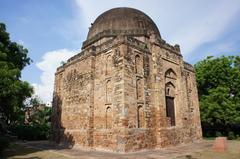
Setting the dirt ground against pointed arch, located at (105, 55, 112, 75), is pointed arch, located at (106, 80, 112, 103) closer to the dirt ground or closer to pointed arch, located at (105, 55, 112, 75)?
pointed arch, located at (105, 55, 112, 75)

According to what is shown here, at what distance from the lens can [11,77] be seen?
10281 mm

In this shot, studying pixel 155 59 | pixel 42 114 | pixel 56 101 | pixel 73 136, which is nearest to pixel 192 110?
pixel 155 59

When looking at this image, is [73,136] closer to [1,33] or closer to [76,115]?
[76,115]

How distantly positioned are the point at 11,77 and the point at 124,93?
629 centimetres

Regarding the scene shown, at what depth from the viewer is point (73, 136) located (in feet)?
51.4

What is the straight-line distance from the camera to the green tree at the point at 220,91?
72.3ft

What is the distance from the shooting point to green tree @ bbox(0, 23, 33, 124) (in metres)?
10.0

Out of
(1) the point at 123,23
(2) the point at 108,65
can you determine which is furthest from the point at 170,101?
(1) the point at 123,23

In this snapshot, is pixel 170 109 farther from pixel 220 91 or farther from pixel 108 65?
pixel 220 91

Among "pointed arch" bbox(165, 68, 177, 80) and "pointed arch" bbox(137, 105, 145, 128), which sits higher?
"pointed arch" bbox(165, 68, 177, 80)

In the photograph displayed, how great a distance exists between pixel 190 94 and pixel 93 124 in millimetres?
10644

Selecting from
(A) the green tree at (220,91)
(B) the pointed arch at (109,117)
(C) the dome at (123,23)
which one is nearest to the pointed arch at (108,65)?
(B) the pointed arch at (109,117)

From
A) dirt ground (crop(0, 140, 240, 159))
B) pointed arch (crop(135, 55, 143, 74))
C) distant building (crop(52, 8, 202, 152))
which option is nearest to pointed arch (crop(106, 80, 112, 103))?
distant building (crop(52, 8, 202, 152))

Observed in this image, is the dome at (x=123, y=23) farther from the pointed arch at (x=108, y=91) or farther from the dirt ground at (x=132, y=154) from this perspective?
the dirt ground at (x=132, y=154)
